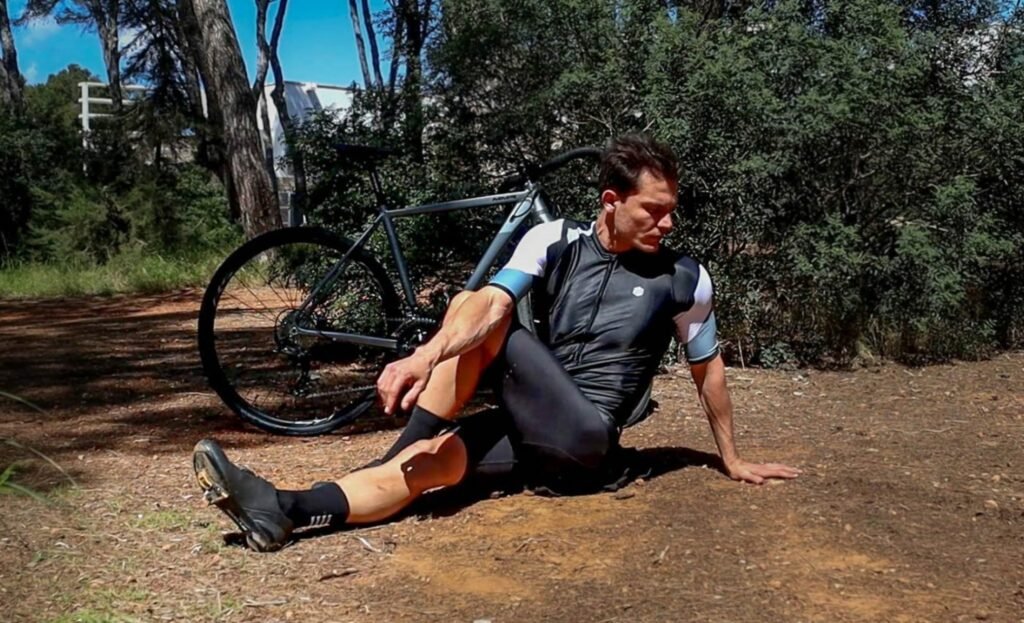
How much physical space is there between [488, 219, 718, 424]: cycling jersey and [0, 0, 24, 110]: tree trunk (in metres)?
20.5

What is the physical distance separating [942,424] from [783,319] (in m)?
1.47

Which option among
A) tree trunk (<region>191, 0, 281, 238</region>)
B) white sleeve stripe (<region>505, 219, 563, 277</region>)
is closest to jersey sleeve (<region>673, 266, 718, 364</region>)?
white sleeve stripe (<region>505, 219, 563, 277</region>)

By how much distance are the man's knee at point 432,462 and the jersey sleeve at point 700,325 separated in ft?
2.80

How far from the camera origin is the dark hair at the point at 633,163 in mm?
3633

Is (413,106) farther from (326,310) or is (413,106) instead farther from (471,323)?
(471,323)

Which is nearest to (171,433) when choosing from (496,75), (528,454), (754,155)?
(528,454)

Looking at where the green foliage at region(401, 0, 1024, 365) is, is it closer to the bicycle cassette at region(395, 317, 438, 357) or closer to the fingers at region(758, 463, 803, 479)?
the bicycle cassette at region(395, 317, 438, 357)

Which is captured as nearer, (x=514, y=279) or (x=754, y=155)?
(x=514, y=279)

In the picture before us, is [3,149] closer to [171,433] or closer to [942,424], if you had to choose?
[171,433]

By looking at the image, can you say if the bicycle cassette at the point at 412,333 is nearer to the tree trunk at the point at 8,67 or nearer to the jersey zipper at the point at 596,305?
the jersey zipper at the point at 596,305

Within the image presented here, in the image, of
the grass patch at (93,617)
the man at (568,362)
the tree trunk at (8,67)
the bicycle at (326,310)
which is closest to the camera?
the grass patch at (93,617)

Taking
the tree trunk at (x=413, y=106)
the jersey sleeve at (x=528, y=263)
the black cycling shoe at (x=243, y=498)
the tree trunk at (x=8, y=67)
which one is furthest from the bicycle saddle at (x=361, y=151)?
the tree trunk at (x=8, y=67)

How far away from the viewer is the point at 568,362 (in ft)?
12.5

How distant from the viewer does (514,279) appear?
364cm
